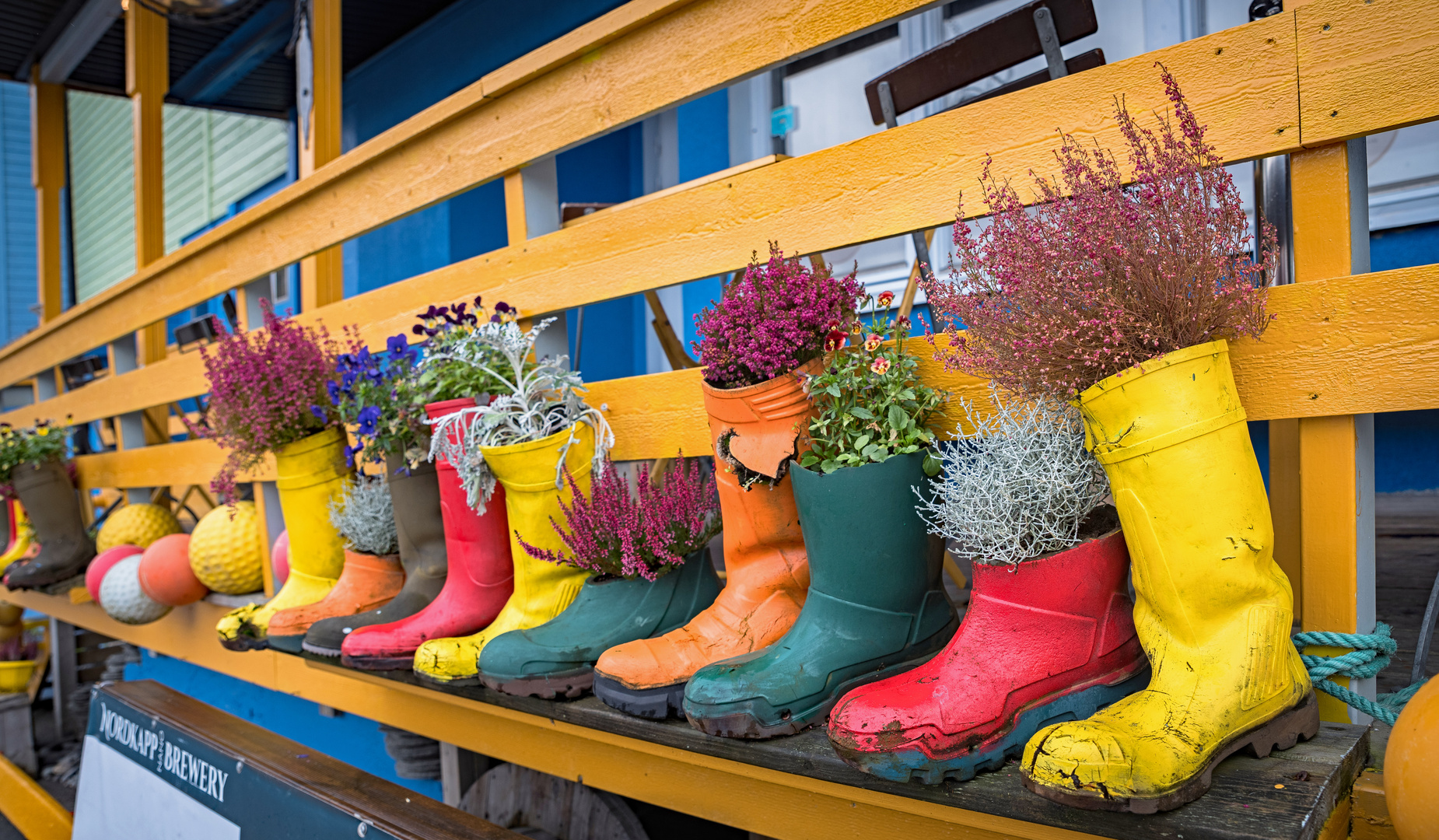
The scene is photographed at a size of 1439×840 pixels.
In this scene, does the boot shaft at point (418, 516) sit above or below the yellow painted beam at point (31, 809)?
above

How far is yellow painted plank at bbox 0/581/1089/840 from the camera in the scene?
1187 mm

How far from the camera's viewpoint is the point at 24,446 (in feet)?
12.8

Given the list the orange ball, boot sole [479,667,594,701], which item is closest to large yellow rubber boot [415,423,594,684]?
boot sole [479,667,594,701]

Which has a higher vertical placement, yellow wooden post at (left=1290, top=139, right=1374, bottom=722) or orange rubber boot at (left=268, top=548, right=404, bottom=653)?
yellow wooden post at (left=1290, top=139, right=1374, bottom=722)

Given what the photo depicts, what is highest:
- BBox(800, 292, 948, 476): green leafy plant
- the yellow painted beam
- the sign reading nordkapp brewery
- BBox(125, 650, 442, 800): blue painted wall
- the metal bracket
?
the metal bracket

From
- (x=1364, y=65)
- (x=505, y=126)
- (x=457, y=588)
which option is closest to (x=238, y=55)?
(x=505, y=126)

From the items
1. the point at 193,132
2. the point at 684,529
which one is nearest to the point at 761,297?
the point at 684,529

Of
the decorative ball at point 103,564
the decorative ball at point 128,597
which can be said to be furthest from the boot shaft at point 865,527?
the decorative ball at point 103,564

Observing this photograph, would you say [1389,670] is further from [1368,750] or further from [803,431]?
[803,431]

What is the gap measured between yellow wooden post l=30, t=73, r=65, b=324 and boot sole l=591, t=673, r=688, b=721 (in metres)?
6.04

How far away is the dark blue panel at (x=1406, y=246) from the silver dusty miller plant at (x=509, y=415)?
226 centimetres

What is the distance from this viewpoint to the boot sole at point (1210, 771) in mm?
854

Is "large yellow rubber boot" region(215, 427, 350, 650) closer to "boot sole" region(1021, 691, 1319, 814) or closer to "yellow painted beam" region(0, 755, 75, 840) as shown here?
"yellow painted beam" region(0, 755, 75, 840)

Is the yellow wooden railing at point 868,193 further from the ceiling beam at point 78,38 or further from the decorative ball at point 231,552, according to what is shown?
the ceiling beam at point 78,38
